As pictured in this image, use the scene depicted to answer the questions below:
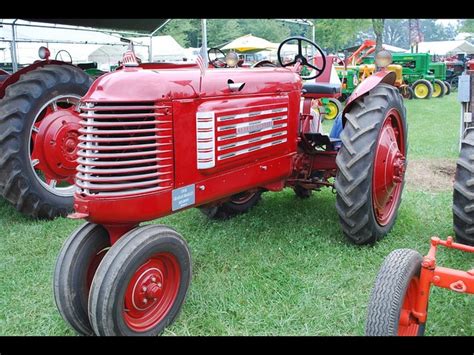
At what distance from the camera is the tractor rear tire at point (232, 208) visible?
4510 millimetres

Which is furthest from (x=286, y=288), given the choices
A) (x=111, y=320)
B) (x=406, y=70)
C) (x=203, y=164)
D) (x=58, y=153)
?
(x=406, y=70)

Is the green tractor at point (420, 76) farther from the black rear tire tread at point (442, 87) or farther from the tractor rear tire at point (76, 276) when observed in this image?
the tractor rear tire at point (76, 276)

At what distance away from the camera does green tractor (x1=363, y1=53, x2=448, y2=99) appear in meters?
18.3

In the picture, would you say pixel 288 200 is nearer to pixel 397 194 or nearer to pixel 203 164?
pixel 397 194

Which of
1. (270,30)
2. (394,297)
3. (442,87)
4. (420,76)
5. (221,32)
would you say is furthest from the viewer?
(270,30)

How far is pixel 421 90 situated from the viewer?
1844 cm

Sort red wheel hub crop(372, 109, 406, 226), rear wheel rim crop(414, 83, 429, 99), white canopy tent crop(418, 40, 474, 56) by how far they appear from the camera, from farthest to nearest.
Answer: white canopy tent crop(418, 40, 474, 56) → rear wheel rim crop(414, 83, 429, 99) → red wheel hub crop(372, 109, 406, 226)

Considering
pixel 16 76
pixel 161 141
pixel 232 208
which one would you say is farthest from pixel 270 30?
pixel 161 141

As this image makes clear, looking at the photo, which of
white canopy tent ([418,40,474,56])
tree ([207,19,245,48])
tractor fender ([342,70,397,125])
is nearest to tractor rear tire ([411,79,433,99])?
tractor fender ([342,70,397,125])

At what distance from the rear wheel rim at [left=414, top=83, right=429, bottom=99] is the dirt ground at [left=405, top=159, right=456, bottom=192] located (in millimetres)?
12433

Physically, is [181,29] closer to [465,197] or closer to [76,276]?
[465,197]

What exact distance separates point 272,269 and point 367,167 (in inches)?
39.6

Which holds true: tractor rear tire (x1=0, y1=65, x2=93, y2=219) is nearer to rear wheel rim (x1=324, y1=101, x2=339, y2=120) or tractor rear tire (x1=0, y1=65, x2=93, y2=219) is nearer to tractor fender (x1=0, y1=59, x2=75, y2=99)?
tractor fender (x1=0, y1=59, x2=75, y2=99)

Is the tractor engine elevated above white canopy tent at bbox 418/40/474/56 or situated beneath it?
situated beneath
